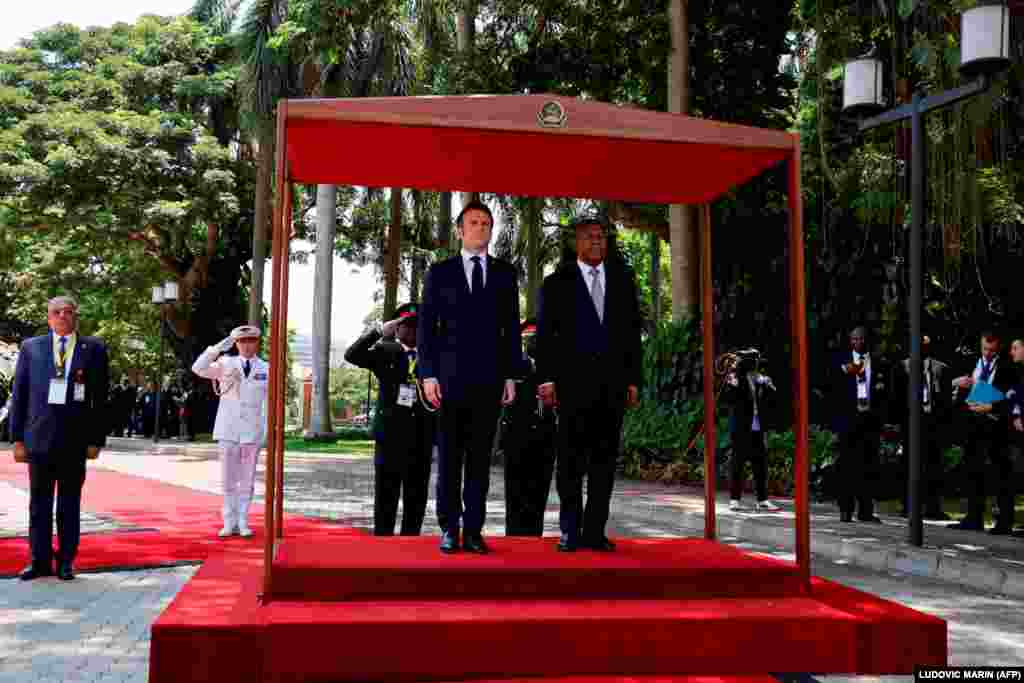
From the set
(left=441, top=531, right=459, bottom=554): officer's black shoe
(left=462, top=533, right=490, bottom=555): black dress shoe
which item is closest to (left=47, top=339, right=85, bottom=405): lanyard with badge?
(left=441, top=531, right=459, bottom=554): officer's black shoe

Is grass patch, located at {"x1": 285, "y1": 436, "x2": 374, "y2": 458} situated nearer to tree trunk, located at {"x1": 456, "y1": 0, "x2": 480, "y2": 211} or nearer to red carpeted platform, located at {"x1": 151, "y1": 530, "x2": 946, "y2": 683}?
tree trunk, located at {"x1": 456, "y1": 0, "x2": 480, "y2": 211}

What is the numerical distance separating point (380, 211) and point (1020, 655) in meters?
32.6

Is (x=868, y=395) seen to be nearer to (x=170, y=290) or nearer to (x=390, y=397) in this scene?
(x=390, y=397)

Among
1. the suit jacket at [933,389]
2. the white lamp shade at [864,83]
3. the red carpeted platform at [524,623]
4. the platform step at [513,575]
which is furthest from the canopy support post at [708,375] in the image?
the suit jacket at [933,389]

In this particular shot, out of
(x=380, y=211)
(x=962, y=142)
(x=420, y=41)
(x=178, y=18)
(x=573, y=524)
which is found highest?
(x=178, y=18)

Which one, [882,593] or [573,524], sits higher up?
[573,524]

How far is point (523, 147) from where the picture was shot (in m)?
6.44

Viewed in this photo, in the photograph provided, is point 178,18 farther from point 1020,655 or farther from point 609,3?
point 1020,655

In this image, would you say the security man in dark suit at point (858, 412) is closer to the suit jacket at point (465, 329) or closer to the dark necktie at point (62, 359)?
the suit jacket at point (465, 329)

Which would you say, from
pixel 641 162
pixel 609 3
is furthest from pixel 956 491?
pixel 641 162

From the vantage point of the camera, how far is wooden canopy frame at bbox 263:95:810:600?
5.69 meters

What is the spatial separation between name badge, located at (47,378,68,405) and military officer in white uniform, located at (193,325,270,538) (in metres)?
2.24

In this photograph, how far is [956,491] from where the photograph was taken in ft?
53.2

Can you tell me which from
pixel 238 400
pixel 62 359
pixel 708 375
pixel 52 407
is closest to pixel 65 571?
pixel 52 407
